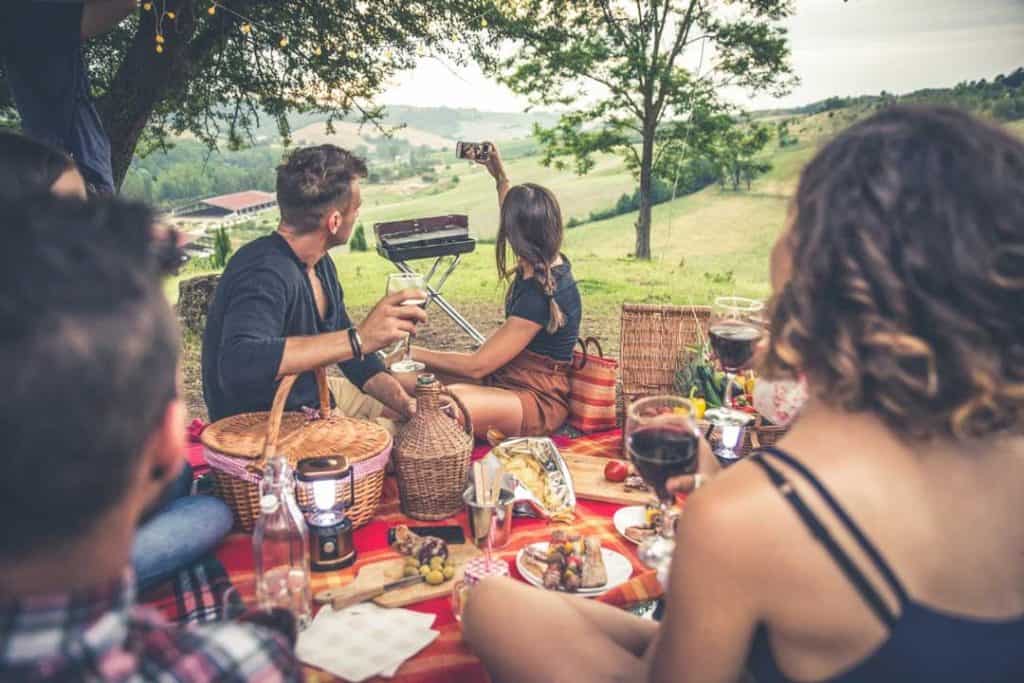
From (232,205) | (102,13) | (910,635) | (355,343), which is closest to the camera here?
(910,635)

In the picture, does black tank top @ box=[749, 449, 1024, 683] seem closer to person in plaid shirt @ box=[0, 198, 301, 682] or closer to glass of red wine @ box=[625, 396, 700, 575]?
glass of red wine @ box=[625, 396, 700, 575]

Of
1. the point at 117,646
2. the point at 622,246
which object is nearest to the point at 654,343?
the point at 117,646

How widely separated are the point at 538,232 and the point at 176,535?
2.30 meters

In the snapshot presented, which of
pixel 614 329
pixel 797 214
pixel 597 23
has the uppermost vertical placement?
pixel 597 23

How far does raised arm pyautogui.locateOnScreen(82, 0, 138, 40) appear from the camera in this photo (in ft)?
11.4

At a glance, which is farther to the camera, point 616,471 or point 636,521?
point 616,471

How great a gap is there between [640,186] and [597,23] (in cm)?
256

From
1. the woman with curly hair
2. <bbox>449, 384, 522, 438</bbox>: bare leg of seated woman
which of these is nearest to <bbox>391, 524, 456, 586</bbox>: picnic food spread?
the woman with curly hair

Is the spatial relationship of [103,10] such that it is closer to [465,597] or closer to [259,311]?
[259,311]

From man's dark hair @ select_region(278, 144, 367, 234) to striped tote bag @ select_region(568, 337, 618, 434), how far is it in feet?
4.83

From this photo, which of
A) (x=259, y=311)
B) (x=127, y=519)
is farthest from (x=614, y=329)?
(x=127, y=519)

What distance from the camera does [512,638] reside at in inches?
68.1

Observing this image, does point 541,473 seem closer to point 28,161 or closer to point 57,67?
point 28,161

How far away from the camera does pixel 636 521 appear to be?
2602 mm
